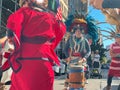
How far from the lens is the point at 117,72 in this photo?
8.99m

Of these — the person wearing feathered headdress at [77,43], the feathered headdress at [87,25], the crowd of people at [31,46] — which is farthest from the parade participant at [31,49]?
the person wearing feathered headdress at [77,43]

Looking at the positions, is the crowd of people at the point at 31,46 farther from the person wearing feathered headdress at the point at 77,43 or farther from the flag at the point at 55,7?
the person wearing feathered headdress at the point at 77,43

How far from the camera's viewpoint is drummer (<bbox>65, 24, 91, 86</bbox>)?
Answer: 8.41 metres

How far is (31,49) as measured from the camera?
4359 mm

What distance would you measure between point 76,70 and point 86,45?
5.56ft

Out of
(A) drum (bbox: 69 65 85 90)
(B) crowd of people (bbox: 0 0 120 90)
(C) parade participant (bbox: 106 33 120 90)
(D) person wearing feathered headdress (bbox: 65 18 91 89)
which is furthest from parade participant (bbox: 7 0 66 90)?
(C) parade participant (bbox: 106 33 120 90)

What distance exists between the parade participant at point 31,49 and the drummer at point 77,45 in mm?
3866

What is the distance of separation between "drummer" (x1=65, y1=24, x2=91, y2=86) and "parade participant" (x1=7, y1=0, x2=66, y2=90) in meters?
3.87

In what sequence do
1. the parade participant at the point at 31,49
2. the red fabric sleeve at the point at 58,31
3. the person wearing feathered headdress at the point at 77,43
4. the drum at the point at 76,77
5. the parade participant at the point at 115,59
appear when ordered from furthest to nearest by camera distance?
the parade participant at the point at 115,59, the person wearing feathered headdress at the point at 77,43, the drum at the point at 76,77, the red fabric sleeve at the point at 58,31, the parade participant at the point at 31,49

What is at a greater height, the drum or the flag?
the flag

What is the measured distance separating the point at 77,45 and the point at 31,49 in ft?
14.2

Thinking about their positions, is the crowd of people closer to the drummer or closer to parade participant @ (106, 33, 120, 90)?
the drummer

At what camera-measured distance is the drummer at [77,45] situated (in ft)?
27.6

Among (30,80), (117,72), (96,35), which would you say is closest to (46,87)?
(30,80)
